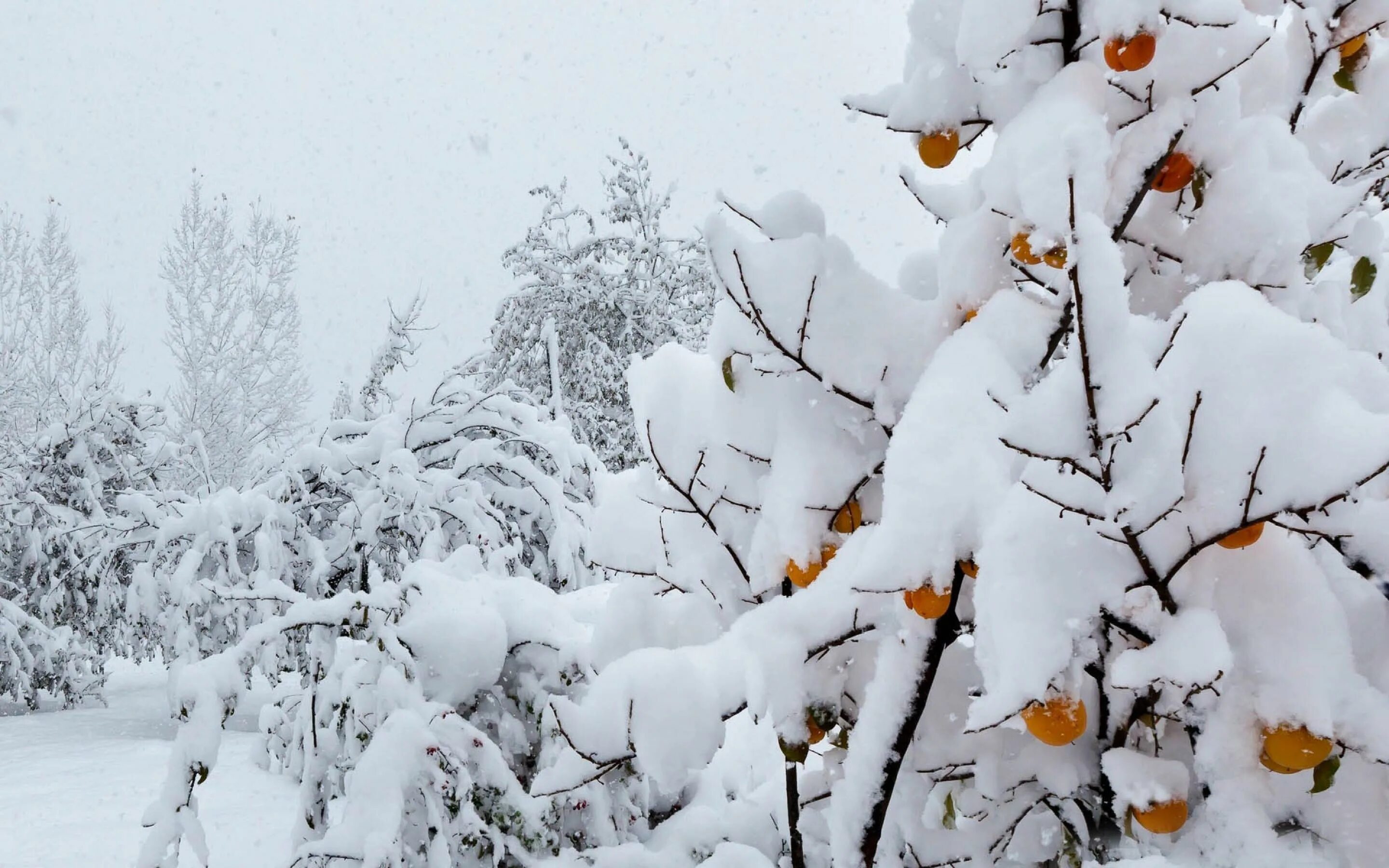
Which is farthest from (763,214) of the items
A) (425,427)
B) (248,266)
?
(248,266)

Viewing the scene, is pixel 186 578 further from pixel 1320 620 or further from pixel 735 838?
pixel 1320 620

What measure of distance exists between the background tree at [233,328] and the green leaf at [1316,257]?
18980 millimetres

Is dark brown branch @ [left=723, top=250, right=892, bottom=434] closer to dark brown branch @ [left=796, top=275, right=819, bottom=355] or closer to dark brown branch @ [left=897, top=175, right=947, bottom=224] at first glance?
dark brown branch @ [left=796, top=275, right=819, bottom=355]

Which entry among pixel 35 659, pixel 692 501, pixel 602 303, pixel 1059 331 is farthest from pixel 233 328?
pixel 1059 331

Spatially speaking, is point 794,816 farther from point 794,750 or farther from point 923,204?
point 923,204

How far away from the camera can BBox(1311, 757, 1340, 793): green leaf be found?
865 mm

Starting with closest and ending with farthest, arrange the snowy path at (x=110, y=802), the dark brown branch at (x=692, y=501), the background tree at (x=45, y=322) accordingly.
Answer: the dark brown branch at (x=692, y=501) → the snowy path at (x=110, y=802) → the background tree at (x=45, y=322)

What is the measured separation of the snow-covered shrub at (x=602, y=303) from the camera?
15.9 metres

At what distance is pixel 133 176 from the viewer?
191 m

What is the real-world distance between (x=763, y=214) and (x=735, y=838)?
133 cm

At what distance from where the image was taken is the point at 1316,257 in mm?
1166

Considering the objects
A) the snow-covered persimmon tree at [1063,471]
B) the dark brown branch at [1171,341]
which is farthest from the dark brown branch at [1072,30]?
the dark brown branch at [1171,341]

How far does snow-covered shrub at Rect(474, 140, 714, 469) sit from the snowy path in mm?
10290

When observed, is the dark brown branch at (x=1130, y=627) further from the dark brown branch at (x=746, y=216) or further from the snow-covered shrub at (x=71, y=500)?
the snow-covered shrub at (x=71, y=500)
